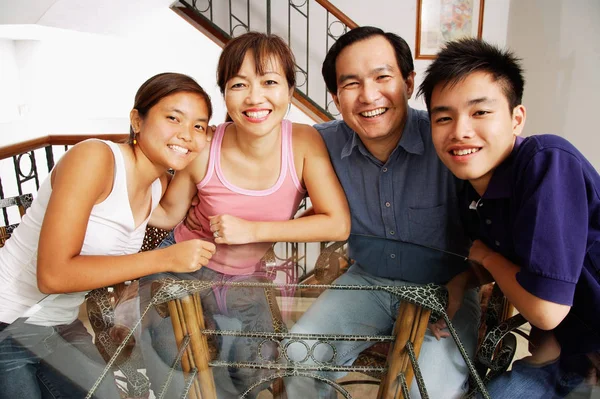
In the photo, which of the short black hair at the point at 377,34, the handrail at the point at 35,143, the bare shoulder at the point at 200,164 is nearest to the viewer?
the short black hair at the point at 377,34

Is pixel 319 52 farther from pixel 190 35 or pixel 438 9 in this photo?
pixel 190 35

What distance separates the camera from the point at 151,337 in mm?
1049

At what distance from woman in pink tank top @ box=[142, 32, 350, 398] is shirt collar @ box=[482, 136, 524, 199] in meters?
0.50

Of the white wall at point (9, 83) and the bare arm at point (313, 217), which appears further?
the white wall at point (9, 83)

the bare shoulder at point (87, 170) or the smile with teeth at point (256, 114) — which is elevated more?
the smile with teeth at point (256, 114)

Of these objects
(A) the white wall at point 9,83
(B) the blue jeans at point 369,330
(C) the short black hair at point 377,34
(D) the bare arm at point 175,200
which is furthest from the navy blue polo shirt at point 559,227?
(A) the white wall at point 9,83

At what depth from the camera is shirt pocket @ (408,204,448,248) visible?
1.39 m

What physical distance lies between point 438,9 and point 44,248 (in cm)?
440

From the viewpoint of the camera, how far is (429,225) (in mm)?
1413

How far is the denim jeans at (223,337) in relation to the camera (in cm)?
101

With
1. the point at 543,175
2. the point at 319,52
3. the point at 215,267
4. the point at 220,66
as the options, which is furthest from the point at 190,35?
the point at 543,175

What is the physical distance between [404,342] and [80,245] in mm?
871

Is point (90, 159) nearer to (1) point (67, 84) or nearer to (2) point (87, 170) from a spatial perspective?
(2) point (87, 170)

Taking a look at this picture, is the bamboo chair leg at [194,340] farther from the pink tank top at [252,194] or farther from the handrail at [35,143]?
the handrail at [35,143]
